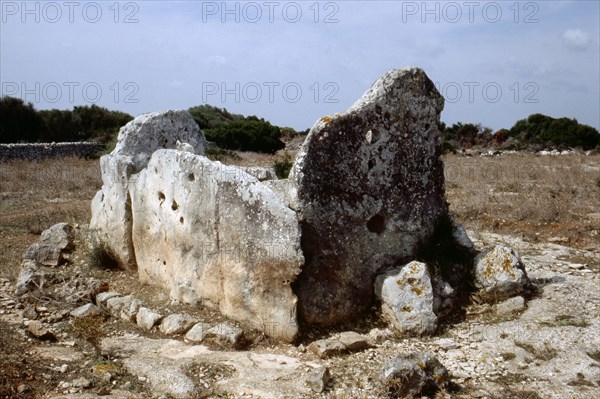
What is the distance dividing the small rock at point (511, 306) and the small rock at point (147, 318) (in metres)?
3.65

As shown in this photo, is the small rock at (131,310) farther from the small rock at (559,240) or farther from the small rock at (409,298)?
the small rock at (559,240)

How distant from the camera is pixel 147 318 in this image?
6.22 m


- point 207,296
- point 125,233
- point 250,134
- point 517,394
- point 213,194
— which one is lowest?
point 517,394

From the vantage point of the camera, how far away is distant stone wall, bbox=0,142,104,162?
20777 mm

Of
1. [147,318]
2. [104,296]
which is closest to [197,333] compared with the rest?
[147,318]

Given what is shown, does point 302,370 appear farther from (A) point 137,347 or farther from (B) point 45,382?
(B) point 45,382

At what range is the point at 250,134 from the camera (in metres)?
26.1

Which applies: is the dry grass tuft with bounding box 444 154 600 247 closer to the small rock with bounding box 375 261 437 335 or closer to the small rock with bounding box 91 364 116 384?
the small rock with bounding box 375 261 437 335

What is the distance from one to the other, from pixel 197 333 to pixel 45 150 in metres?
18.2

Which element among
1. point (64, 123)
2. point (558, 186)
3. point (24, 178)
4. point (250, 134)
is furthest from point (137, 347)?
point (64, 123)

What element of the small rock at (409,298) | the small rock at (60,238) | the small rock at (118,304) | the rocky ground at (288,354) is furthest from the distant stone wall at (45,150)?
the small rock at (409,298)

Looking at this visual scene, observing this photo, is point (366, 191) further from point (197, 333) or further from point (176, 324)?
point (176, 324)

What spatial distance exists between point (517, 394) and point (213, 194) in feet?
11.6

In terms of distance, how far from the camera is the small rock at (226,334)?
561 centimetres
